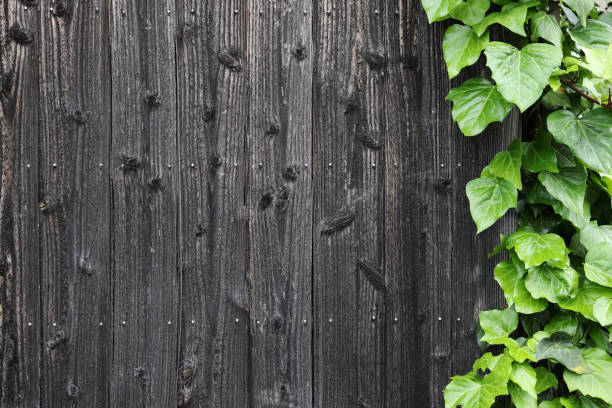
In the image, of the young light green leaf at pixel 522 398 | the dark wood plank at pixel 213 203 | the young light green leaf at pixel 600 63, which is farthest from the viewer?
the dark wood plank at pixel 213 203

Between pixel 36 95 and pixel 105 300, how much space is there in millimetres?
594

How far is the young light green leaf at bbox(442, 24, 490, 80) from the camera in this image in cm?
119

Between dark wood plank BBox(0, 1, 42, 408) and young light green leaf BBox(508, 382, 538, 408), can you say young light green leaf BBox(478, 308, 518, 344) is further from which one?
dark wood plank BBox(0, 1, 42, 408)

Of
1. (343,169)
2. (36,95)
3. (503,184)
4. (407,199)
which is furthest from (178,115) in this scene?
(503,184)

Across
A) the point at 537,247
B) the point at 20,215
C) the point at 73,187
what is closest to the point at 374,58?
the point at 537,247

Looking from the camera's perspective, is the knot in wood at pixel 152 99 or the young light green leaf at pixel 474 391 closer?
the young light green leaf at pixel 474 391

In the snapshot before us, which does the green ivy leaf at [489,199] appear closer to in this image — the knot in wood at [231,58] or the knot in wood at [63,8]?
the knot in wood at [231,58]

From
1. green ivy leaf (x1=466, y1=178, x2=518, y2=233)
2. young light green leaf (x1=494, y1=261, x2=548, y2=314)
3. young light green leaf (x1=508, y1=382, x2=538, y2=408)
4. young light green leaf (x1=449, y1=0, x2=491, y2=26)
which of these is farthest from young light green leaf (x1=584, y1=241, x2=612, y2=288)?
young light green leaf (x1=449, y1=0, x2=491, y2=26)

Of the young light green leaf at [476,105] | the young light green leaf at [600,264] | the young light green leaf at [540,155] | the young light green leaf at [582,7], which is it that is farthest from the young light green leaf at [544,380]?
the young light green leaf at [582,7]

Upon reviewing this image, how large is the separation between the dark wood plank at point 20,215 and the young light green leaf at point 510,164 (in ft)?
4.11

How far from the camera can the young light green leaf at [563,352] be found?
1.12m

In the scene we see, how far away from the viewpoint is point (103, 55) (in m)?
1.25

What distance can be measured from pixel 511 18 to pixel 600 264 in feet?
2.16

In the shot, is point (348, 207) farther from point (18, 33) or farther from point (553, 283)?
point (18, 33)
